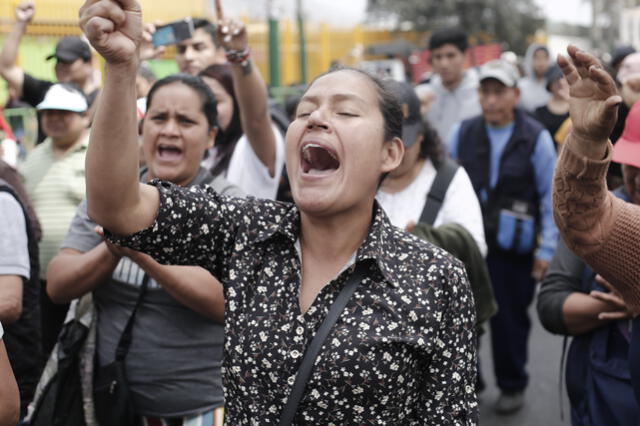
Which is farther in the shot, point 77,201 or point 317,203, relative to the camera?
point 77,201

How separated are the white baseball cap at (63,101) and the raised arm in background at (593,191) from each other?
122 inches

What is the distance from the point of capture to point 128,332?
2.98 meters

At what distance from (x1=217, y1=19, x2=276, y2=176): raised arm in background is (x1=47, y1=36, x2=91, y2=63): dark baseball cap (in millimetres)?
2569

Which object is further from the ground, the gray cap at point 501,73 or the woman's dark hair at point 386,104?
the woman's dark hair at point 386,104

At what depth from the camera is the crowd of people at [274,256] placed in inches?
79.4

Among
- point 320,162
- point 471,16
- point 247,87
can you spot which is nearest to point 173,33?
point 247,87

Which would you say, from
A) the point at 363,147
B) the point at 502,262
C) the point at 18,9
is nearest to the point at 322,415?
the point at 363,147

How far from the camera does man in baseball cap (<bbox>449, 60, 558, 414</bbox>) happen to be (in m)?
5.41

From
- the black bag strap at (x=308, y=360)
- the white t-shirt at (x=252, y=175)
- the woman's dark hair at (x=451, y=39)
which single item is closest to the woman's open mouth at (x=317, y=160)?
the black bag strap at (x=308, y=360)

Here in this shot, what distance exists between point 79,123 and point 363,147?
2794 millimetres

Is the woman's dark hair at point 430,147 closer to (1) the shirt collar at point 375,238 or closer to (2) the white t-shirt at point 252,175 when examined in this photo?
(2) the white t-shirt at point 252,175

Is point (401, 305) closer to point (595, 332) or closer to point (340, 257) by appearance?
point (340, 257)

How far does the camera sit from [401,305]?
2098 millimetres

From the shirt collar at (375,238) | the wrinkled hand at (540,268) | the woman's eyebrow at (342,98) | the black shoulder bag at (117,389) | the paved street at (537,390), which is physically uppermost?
the woman's eyebrow at (342,98)
